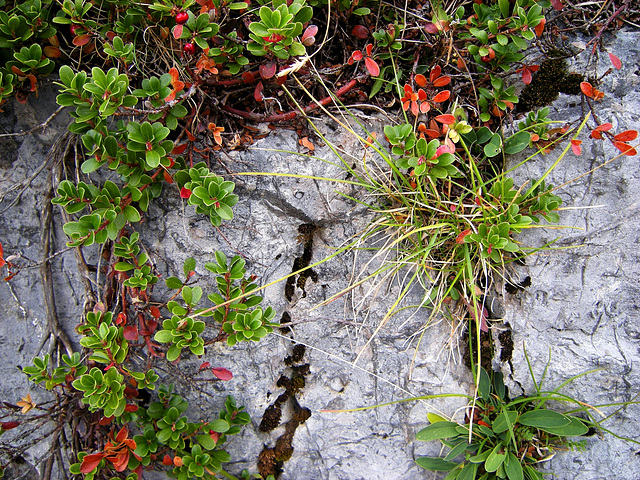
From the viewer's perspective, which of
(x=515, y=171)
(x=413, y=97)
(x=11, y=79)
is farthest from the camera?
(x=515, y=171)

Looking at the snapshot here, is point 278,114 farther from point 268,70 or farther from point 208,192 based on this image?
point 208,192

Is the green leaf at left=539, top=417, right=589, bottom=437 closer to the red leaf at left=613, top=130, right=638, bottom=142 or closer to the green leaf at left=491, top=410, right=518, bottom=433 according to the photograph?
the green leaf at left=491, top=410, right=518, bottom=433

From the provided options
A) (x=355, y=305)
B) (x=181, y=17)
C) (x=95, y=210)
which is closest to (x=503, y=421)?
(x=355, y=305)

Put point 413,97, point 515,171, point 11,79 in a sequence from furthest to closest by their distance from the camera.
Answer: point 515,171 < point 413,97 < point 11,79

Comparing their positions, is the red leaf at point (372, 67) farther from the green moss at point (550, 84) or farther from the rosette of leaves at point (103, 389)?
the rosette of leaves at point (103, 389)

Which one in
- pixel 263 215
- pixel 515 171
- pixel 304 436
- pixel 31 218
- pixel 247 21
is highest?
pixel 247 21

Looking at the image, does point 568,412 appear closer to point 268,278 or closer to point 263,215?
point 268,278

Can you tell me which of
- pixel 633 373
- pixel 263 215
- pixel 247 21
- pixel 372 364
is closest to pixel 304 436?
pixel 372 364

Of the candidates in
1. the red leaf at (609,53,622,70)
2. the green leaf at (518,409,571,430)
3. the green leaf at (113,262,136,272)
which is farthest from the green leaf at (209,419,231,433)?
the red leaf at (609,53,622,70)
